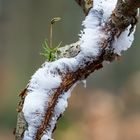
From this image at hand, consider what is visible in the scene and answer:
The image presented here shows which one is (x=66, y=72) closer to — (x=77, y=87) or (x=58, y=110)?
(x=58, y=110)

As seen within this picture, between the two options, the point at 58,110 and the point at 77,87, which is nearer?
the point at 58,110

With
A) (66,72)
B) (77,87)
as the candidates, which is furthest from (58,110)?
(77,87)

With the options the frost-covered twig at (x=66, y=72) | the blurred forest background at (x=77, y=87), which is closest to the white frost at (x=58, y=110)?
the frost-covered twig at (x=66, y=72)

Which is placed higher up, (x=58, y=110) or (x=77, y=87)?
(x=77, y=87)

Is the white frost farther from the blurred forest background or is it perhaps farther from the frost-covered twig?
the blurred forest background

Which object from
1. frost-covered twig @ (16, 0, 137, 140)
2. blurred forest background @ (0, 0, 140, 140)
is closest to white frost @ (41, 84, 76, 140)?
frost-covered twig @ (16, 0, 137, 140)
